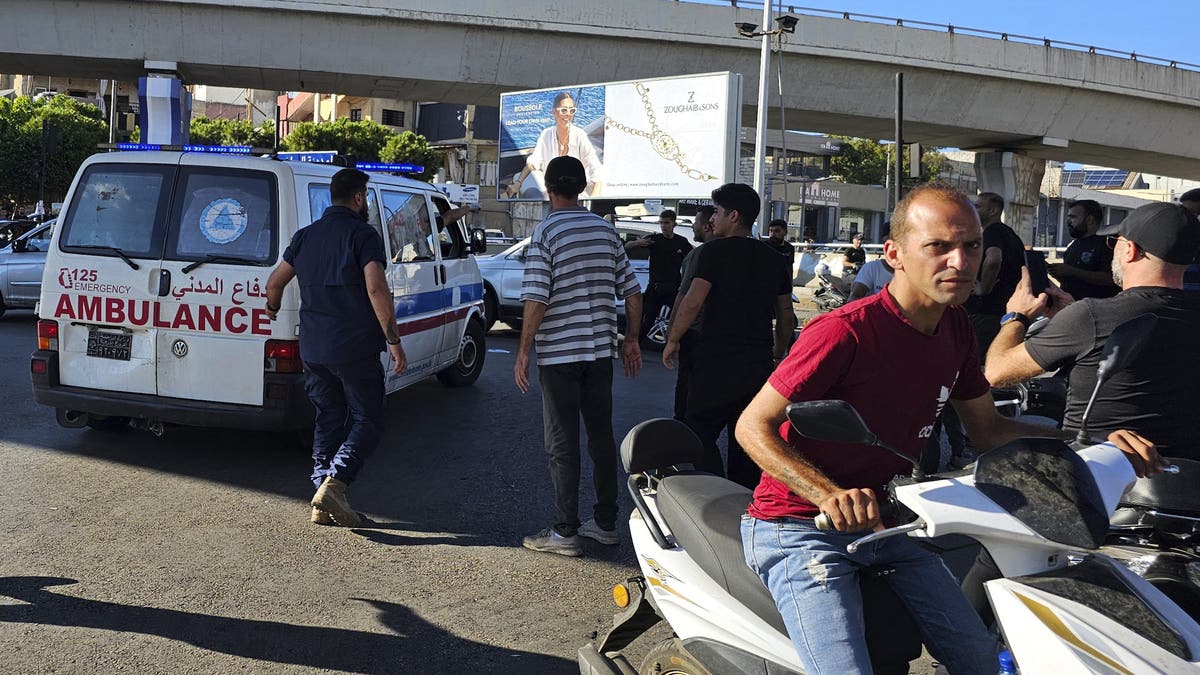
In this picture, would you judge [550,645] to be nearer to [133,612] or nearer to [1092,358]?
[133,612]

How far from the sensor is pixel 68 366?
7.10 metres

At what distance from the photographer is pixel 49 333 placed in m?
7.12

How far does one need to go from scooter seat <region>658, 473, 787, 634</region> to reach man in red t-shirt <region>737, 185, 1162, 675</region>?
0.08 meters

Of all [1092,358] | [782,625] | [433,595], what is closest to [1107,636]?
[782,625]

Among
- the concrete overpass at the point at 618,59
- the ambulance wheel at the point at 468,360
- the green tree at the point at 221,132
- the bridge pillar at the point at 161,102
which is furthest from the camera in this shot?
the green tree at the point at 221,132

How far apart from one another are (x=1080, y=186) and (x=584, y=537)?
90847 mm

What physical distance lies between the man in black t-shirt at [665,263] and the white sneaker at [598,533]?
7186 millimetres

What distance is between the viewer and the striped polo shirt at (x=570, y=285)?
5.48m

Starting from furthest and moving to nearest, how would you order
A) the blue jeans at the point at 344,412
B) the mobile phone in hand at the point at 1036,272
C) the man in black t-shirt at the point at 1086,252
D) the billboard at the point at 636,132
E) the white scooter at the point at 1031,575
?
the billboard at the point at 636,132
the man in black t-shirt at the point at 1086,252
the mobile phone in hand at the point at 1036,272
the blue jeans at the point at 344,412
the white scooter at the point at 1031,575

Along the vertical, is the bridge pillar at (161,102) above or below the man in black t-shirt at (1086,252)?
above

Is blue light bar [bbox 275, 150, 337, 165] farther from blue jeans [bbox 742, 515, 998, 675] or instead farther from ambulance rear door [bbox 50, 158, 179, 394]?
blue jeans [bbox 742, 515, 998, 675]

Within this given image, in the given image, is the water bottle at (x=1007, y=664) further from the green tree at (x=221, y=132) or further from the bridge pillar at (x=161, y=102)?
the green tree at (x=221, y=132)

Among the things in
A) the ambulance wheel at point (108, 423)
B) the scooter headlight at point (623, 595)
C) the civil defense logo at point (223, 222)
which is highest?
the civil defense logo at point (223, 222)

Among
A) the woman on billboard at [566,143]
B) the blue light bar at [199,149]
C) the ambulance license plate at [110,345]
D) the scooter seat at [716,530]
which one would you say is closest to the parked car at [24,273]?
the blue light bar at [199,149]
